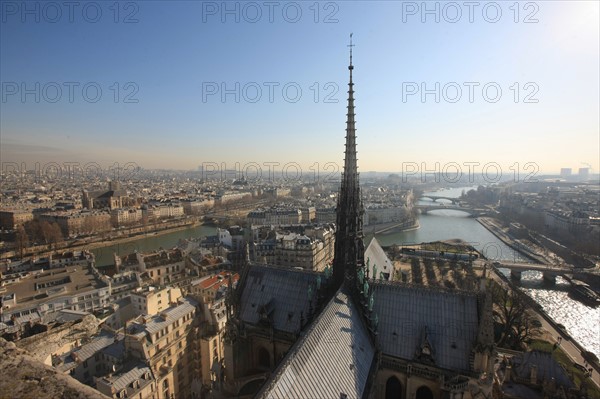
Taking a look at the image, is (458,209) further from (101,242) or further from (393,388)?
(393,388)

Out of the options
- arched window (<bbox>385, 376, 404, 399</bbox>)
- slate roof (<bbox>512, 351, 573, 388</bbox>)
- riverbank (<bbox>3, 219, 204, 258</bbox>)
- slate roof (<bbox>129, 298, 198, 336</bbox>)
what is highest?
arched window (<bbox>385, 376, 404, 399</bbox>)

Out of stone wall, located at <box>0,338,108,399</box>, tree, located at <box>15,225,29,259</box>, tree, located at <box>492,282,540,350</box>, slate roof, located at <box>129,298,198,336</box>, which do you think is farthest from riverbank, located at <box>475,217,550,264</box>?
tree, located at <box>15,225,29,259</box>

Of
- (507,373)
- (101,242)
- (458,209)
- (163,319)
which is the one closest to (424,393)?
(507,373)

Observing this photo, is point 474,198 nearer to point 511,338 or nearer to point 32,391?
point 511,338

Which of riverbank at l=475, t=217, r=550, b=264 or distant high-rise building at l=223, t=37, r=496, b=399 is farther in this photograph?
riverbank at l=475, t=217, r=550, b=264

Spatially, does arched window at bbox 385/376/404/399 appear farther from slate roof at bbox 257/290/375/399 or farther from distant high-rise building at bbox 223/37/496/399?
slate roof at bbox 257/290/375/399

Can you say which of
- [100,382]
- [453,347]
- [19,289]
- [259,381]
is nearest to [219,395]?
[259,381]
